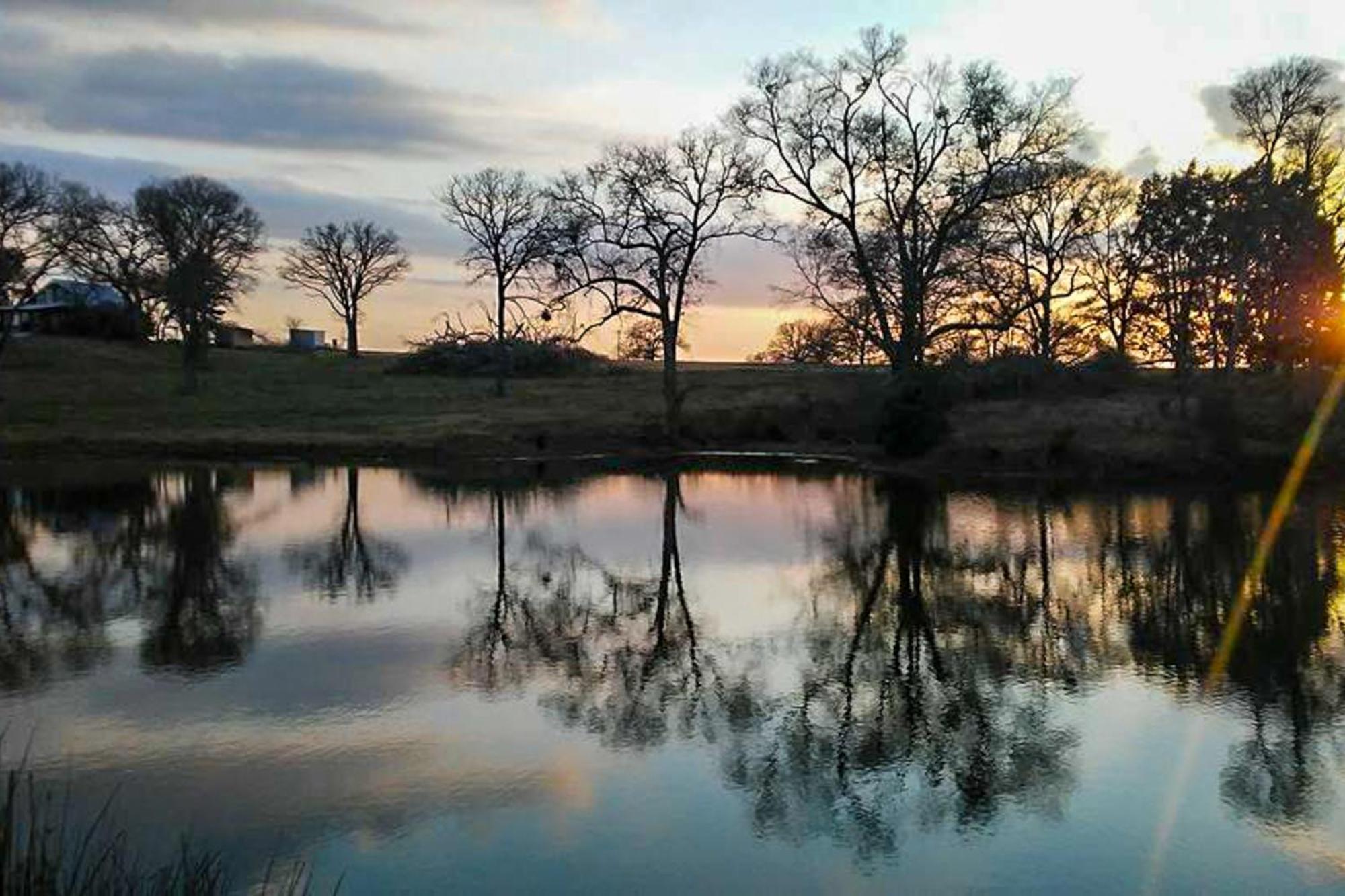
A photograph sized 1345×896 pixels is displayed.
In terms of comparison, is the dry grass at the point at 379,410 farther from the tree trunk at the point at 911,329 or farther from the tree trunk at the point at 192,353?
the tree trunk at the point at 911,329

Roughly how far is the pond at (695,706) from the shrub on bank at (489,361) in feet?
158

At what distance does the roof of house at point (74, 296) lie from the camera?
240ft

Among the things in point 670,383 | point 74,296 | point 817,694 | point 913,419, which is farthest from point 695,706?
point 74,296

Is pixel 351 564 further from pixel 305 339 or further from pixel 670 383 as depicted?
pixel 305 339

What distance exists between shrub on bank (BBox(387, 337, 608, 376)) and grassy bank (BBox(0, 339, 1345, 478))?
249cm

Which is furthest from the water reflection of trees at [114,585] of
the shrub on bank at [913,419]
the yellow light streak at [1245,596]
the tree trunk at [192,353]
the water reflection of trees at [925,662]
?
the tree trunk at [192,353]

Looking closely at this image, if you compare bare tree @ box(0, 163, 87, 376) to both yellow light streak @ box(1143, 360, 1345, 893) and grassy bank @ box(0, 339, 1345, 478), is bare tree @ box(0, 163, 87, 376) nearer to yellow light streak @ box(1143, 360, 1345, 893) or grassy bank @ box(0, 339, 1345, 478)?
grassy bank @ box(0, 339, 1345, 478)

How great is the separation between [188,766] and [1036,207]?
162 feet

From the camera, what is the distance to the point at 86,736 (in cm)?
1002

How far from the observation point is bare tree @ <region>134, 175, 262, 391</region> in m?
57.4

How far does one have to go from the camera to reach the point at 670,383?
46.5m

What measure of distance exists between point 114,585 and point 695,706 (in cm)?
1063

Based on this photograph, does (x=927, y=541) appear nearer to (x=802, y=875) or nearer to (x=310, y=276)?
(x=802, y=875)

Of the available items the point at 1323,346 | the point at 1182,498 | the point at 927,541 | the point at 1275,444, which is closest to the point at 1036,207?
the point at 1323,346
